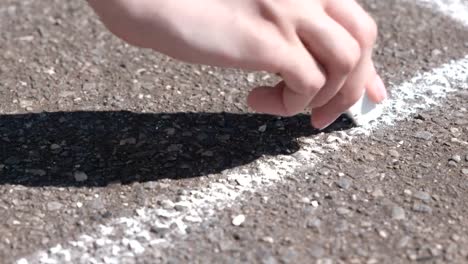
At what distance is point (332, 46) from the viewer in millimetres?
1815

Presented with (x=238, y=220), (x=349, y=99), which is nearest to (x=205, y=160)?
(x=238, y=220)

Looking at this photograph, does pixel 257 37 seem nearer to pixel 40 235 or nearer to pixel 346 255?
pixel 346 255

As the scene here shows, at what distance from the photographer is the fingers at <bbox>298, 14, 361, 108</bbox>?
1.82 metres

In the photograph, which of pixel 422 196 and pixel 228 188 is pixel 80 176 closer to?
pixel 228 188

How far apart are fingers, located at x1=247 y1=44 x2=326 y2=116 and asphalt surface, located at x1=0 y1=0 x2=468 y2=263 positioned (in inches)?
6.1

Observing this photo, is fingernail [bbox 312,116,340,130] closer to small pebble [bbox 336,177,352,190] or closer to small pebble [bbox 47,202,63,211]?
small pebble [bbox 336,177,352,190]

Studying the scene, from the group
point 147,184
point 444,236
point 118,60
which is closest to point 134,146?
point 147,184

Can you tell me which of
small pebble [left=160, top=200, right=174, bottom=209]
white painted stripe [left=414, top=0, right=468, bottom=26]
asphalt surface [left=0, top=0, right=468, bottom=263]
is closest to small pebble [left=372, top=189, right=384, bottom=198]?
asphalt surface [left=0, top=0, right=468, bottom=263]

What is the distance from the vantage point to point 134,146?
2096mm

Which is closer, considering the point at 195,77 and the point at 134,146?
the point at 134,146

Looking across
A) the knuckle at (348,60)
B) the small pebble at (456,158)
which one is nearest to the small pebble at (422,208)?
the small pebble at (456,158)

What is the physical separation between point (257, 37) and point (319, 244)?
44cm

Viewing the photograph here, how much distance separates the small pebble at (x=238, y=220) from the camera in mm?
1817

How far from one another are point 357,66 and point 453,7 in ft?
3.37
